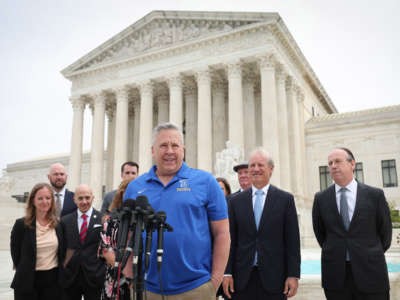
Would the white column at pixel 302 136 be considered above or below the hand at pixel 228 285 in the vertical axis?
above

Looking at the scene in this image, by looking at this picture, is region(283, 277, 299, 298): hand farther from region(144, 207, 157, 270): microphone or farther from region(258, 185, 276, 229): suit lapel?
region(144, 207, 157, 270): microphone

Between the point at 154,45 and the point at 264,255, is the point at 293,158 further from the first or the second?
the point at 264,255

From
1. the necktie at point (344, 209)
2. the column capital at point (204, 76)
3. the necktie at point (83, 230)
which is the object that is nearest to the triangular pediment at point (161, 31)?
the column capital at point (204, 76)

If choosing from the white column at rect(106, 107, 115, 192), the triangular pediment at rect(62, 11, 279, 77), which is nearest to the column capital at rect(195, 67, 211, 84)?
the triangular pediment at rect(62, 11, 279, 77)

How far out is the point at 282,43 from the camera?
31.5 meters

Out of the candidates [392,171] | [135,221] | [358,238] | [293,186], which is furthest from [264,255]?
[392,171]

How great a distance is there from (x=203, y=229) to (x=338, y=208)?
2.44 meters

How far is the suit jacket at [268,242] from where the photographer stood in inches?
176

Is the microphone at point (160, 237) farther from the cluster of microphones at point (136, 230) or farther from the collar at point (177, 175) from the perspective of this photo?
the collar at point (177, 175)

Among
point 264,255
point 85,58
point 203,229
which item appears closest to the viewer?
point 203,229

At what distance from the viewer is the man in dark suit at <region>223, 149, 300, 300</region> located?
4.47 metres

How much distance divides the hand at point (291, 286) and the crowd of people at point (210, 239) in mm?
12

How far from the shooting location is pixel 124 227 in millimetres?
2801

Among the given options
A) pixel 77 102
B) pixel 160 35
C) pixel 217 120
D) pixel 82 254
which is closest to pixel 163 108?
pixel 217 120
